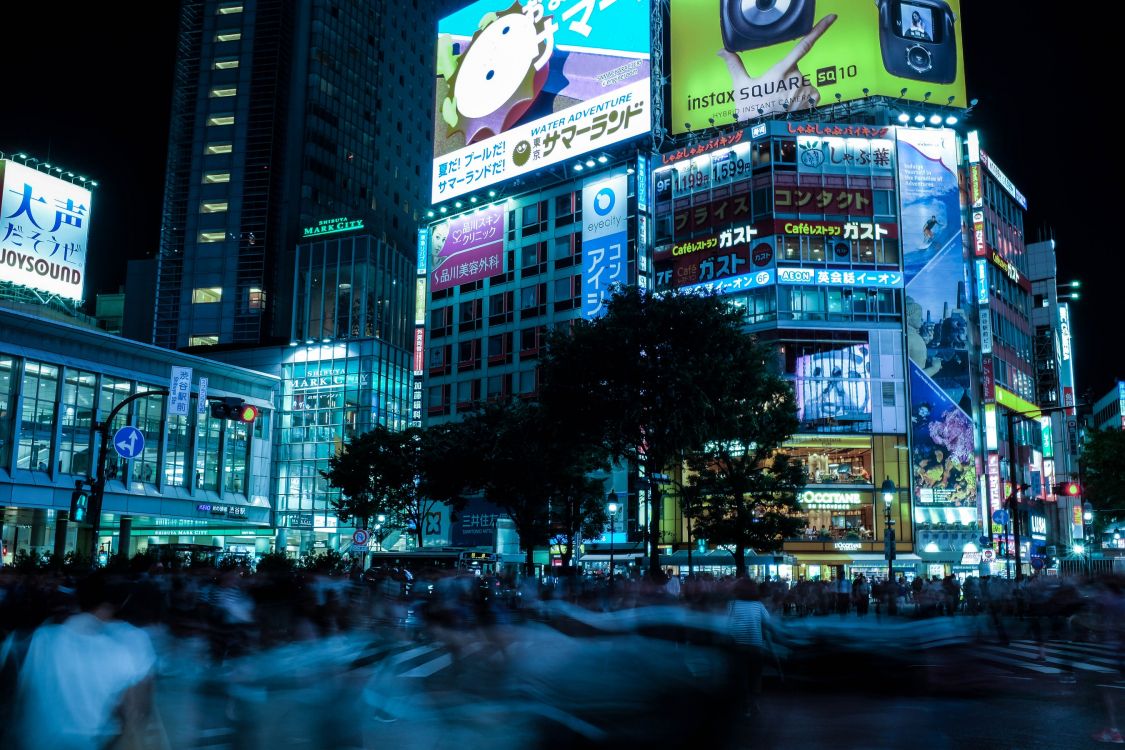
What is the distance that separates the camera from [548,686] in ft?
26.6

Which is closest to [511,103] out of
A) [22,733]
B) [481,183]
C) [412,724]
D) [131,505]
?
[481,183]

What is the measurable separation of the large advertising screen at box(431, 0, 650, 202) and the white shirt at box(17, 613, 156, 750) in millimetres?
63577

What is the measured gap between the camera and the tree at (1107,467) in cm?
6191

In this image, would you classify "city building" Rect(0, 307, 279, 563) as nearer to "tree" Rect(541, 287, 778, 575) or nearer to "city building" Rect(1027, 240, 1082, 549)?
"tree" Rect(541, 287, 778, 575)

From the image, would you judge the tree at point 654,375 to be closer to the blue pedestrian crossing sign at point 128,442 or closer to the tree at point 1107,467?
the blue pedestrian crossing sign at point 128,442

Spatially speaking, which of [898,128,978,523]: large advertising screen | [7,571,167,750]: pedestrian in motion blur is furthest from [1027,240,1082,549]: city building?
[7,571,167,750]: pedestrian in motion blur

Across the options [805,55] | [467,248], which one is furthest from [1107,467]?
[467,248]

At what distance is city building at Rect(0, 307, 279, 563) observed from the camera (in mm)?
53594

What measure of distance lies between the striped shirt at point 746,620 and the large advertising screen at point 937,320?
52100mm

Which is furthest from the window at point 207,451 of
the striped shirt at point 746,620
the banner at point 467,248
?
the striped shirt at point 746,620

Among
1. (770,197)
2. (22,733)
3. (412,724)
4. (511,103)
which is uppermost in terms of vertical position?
(511,103)

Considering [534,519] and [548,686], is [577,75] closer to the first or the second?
[534,519]

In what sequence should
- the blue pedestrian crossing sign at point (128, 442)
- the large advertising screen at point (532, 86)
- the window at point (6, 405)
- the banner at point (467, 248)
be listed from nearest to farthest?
the blue pedestrian crossing sign at point (128, 442) < the window at point (6, 405) < the large advertising screen at point (532, 86) < the banner at point (467, 248)

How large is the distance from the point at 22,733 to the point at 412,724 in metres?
7.54
